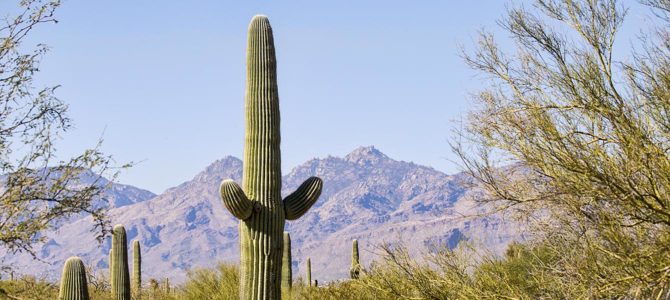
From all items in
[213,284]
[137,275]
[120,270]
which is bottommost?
[213,284]

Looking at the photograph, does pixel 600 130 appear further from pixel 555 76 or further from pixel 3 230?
pixel 3 230

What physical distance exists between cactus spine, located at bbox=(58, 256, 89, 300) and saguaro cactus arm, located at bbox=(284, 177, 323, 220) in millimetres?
2438

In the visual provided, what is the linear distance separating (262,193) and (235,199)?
2.22 ft

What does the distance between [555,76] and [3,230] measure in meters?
5.73

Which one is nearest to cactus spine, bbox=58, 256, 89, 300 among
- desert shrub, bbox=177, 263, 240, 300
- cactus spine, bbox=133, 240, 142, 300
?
desert shrub, bbox=177, 263, 240, 300

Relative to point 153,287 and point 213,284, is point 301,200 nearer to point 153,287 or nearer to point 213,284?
point 213,284

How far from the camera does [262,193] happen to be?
34.9ft

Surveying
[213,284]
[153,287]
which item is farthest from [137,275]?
[213,284]

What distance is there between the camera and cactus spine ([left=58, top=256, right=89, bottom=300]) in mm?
9594

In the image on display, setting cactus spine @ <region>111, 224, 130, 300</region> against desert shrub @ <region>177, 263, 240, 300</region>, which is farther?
desert shrub @ <region>177, 263, 240, 300</region>

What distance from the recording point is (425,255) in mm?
12000

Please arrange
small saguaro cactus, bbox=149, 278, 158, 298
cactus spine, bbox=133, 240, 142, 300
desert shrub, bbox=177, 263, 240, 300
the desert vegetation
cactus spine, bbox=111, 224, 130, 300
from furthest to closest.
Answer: small saguaro cactus, bbox=149, 278, 158, 298
cactus spine, bbox=133, 240, 142, 300
desert shrub, bbox=177, 263, 240, 300
cactus spine, bbox=111, 224, 130, 300
the desert vegetation

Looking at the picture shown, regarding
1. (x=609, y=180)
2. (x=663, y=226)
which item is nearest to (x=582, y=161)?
(x=609, y=180)

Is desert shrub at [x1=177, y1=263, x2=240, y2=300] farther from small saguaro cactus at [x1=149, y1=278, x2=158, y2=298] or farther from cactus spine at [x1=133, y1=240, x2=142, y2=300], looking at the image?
small saguaro cactus at [x1=149, y1=278, x2=158, y2=298]
